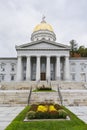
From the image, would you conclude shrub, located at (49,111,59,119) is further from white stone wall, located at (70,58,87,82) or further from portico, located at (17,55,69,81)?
white stone wall, located at (70,58,87,82)

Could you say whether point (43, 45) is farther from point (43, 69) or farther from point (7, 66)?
point (7, 66)

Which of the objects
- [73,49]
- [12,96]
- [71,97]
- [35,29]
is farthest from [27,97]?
[73,49]

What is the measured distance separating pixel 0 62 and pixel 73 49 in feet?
136

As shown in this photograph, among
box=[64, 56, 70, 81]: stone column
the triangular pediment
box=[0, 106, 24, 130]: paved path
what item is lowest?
box=[0, 106, 24, 130]: paved path

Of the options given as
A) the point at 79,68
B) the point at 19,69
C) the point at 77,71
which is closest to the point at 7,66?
the point at 19,69

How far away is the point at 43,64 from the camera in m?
59.7

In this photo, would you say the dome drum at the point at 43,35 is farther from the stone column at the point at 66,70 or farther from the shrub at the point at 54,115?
the shrub at the point at 54,115

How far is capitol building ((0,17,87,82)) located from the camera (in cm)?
5550

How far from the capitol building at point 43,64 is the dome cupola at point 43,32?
10471mm

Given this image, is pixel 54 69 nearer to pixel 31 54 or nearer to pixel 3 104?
pixel 31 54

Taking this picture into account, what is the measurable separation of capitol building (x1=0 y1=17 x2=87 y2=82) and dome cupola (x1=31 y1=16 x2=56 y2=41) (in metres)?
10.5

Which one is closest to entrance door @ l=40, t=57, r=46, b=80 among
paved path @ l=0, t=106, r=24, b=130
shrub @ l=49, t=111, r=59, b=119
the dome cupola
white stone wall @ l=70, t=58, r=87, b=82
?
white stone wall @ l=70, t=58, r=87, b=82

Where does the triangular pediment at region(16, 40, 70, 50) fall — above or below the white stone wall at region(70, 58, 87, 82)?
above

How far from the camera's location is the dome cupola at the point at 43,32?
69938mm
